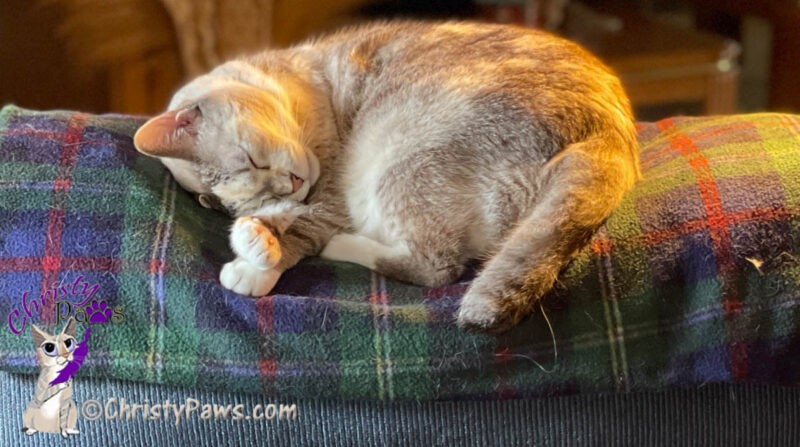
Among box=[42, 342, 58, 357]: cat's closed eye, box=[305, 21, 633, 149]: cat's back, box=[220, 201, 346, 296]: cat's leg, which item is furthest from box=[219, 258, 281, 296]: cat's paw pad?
box=[305, 21, 633, 149]: cat's back

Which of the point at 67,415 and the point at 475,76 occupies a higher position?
the point at 475,76

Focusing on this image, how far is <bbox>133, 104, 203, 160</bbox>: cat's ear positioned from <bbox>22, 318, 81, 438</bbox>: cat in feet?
1.10

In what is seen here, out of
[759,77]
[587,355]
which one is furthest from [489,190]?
[759,77]

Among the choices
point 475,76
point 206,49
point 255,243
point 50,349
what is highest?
point 475,76

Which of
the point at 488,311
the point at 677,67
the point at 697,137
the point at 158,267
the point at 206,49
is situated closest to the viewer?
the point at 488,311

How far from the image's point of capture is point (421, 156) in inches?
53.2

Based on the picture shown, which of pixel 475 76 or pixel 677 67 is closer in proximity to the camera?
pixel 475 76

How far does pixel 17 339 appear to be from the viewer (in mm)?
1186

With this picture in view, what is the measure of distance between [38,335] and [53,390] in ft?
0.28

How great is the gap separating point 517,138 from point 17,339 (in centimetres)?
84

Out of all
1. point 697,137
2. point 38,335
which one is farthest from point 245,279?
point 697,137

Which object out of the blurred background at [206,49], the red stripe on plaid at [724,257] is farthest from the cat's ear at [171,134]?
the blurred background at [206,49]

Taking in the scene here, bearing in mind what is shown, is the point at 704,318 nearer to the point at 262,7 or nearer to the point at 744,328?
the point at 744,328
